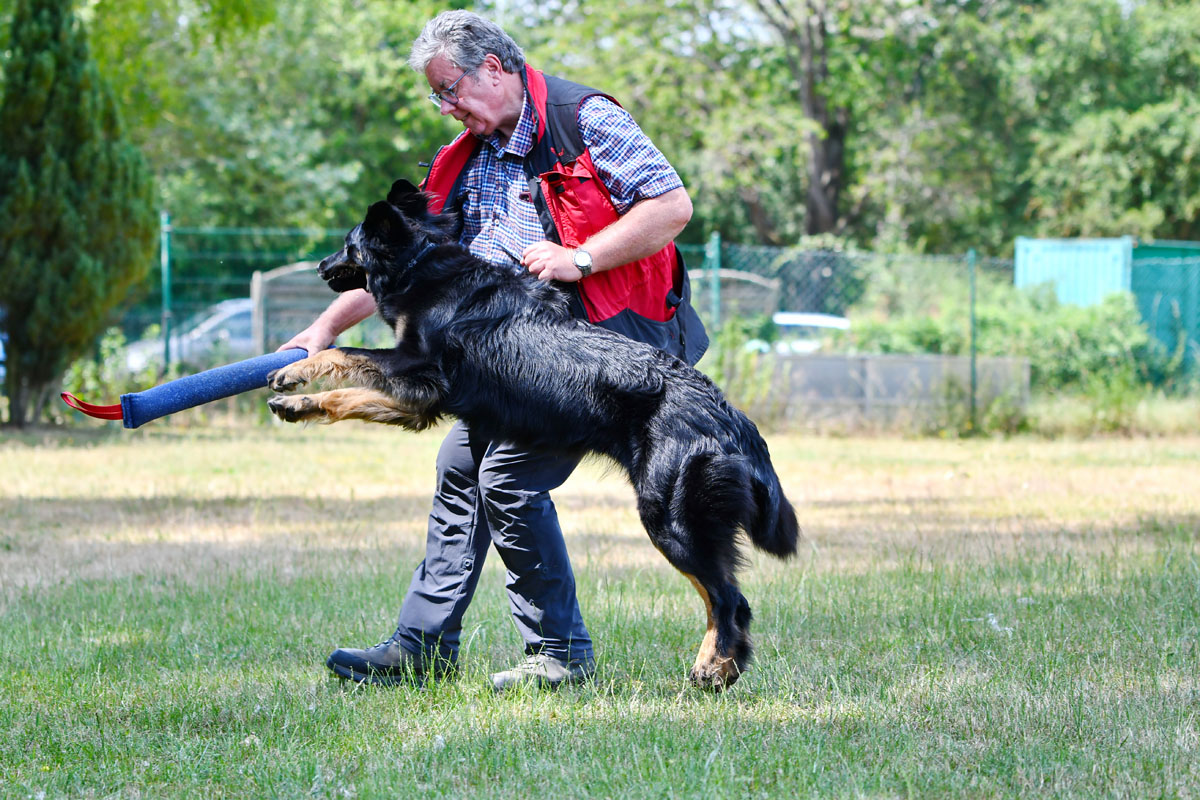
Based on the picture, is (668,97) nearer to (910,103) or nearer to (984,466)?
(910,103)

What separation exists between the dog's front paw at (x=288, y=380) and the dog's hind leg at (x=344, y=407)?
0.04m

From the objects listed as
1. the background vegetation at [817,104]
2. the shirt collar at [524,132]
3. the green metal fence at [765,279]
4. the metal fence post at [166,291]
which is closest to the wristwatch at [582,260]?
the shirt collar at [524,132]

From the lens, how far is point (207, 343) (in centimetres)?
1498

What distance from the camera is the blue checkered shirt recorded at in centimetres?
362

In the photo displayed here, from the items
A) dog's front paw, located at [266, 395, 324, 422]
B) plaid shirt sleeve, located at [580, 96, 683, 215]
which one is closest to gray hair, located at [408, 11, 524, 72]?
plaid shirt sleeve, located at [580, 96, 683, 215]

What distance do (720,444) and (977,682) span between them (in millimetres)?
1293

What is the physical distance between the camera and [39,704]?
371 cm

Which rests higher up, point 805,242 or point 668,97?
point 668,97

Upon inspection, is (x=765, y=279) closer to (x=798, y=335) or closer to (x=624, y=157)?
(x=798, y=335)

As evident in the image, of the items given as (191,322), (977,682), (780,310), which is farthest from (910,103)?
(977,682)

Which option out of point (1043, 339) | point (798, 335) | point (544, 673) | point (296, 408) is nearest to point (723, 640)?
point (544, 673)

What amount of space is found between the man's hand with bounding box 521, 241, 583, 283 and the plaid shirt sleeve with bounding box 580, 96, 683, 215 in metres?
0.28

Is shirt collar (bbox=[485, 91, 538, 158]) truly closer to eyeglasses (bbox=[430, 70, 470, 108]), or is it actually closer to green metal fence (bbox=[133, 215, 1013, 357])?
eyeglasses (bbox=[430, 70, 470, 108])

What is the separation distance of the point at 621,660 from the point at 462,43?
2274 millimetres
